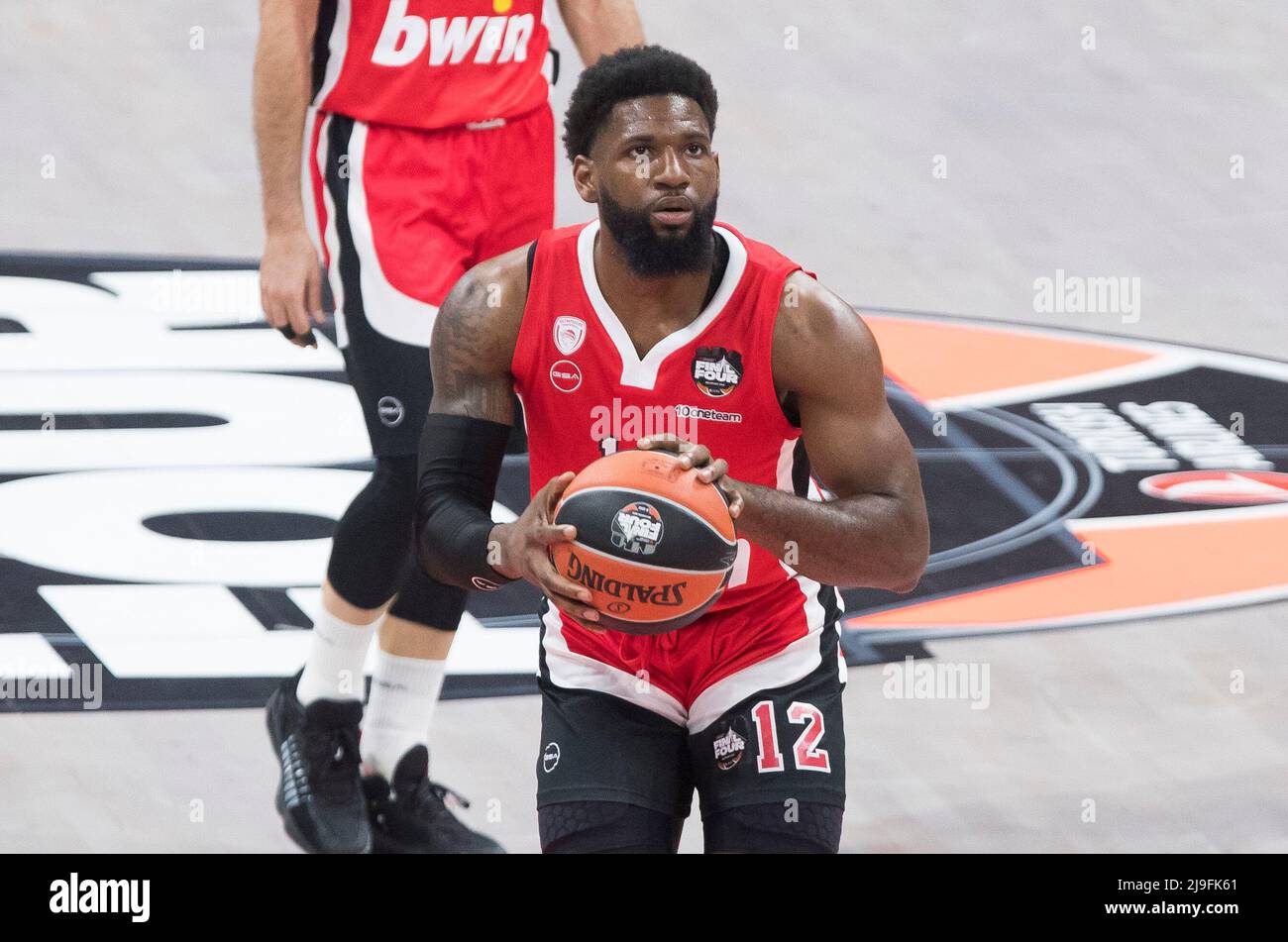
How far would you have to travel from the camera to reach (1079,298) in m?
6.61

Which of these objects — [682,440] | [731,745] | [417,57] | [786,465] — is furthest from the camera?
[417,57]

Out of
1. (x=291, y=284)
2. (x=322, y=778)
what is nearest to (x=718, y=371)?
(x=291, y=284)

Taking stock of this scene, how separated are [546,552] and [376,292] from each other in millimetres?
1431

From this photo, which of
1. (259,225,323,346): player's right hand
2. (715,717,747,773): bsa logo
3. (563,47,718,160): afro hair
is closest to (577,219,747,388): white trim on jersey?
(563,47,718,160): afro hair

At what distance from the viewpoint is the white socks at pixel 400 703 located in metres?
4.02

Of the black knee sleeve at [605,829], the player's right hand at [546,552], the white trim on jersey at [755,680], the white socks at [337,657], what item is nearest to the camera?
the player's right hand at [546,552]

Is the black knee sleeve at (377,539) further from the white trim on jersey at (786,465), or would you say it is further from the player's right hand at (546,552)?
the player's right hand at (546,552)

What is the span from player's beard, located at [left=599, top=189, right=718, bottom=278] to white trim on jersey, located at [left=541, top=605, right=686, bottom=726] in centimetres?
64

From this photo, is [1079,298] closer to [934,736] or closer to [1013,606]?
[1013,606]

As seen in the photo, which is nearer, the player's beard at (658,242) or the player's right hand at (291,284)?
the player's beard at (658,242)

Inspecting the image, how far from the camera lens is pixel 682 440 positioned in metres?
2.94

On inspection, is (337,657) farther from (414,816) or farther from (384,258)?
(384,258)

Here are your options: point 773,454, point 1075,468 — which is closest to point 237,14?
point 1075,468

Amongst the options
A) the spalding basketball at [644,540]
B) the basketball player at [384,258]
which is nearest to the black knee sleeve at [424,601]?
the basketball player at [384,258]
